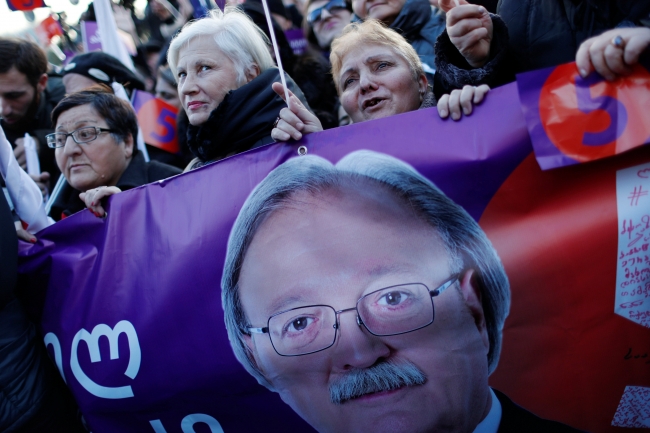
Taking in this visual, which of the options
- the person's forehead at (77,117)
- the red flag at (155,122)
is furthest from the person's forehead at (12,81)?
the person's forehead at (77,117)

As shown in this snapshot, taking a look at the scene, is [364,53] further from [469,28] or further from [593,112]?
[593,112]

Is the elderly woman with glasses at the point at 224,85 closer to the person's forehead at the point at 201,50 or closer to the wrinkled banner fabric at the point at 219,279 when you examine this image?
the person's forehead at the point at 201,50

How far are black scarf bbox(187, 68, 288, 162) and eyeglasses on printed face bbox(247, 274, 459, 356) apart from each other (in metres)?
0.84

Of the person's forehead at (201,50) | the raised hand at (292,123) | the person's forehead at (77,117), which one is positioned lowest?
the person's forehead at (77,117)

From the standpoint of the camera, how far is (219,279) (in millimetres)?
2092

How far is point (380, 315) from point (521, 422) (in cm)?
50

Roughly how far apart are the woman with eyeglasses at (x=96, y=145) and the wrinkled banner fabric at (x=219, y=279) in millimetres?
362

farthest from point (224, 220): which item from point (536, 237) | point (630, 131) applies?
point (630, 131)

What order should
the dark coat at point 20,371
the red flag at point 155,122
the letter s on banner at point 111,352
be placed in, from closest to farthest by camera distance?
the letter s on banner at point 111,352 < the dark coat at point 20,371 < the red flag at point 155,122

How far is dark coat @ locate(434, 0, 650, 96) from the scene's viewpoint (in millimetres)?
1977

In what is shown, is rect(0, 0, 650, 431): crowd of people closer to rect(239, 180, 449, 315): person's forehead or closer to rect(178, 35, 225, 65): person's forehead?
rect(178, 35, 225, 65): person's forehead

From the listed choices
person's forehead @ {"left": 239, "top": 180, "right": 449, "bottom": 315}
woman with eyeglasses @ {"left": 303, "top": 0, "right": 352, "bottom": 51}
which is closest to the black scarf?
person's forehead @ {"left": 239, "top": 180, "right": 449, "bottom": 315}

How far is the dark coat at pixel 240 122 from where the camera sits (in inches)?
96.0

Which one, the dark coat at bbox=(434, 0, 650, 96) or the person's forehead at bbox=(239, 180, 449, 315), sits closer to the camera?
the person's forehead at bbox=(239, 180, 449, 315)
